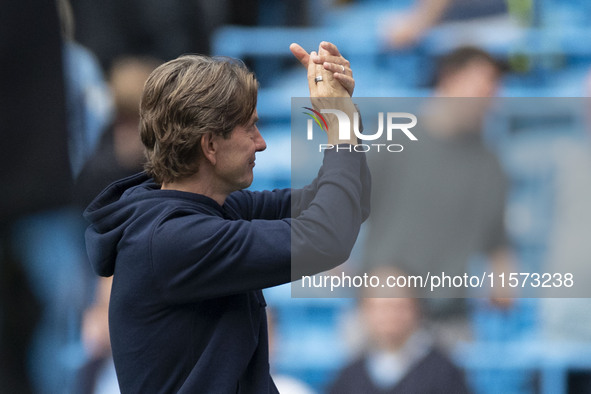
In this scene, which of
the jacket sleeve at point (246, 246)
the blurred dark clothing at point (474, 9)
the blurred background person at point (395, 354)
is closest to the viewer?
the jacket sleeve at point (246, 246)

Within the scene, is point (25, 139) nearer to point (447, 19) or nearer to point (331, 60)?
point (447, 19)

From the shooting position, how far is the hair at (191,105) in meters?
1.38

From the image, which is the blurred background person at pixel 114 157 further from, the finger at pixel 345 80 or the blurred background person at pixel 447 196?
the finger at pixel 345 80

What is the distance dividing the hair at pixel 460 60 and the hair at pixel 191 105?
1519 millimetres

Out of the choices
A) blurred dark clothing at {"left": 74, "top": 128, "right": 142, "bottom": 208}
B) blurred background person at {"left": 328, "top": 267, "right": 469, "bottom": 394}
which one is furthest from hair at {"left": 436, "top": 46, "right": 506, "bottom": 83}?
blurred dark clothing at {"left": 74, "top": 128, "right": 142, "bottom": 208}

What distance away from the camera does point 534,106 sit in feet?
9.22

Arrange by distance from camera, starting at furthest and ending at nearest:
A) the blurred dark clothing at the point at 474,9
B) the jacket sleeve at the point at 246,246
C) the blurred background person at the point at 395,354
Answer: the blurred background person at the point at 395,354 < the blurred dark clothing at the point at 474,9 < the jacket sleeve at the point at 246,246

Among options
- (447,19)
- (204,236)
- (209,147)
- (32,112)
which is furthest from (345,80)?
(32,112)

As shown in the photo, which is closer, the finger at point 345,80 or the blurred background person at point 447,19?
the finger at point 345,80

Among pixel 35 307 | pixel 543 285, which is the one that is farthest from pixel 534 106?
pixel 35 307

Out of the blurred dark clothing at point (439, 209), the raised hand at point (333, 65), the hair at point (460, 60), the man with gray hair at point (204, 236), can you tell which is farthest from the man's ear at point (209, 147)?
the hair at point (460, 60)

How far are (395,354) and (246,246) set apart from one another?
1.68 m

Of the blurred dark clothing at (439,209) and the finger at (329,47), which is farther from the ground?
the finger at (329,47)

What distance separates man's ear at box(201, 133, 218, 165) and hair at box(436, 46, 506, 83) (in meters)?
1.57
